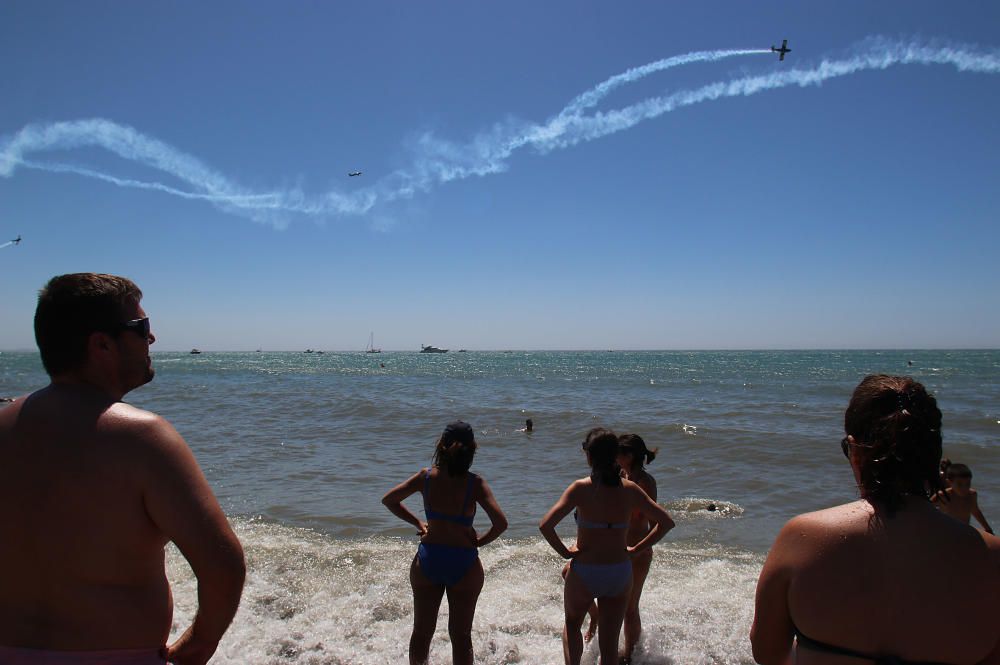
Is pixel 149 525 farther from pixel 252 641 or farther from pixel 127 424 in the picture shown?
pixel 252 641

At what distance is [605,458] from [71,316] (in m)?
3.20

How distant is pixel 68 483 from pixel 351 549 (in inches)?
A: 249

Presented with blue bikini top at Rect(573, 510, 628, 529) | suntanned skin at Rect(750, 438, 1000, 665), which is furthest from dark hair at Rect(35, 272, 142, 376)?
blue bikini top at Rect(573, 510, 628, 529)

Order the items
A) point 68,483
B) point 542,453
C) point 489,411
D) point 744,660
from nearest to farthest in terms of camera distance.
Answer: point 68,483 < point 744,660 < point 542,453 < point 489,411

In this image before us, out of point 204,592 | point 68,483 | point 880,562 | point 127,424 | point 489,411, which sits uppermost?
point 127,424

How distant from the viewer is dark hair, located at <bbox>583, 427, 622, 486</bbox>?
4117 millimetres

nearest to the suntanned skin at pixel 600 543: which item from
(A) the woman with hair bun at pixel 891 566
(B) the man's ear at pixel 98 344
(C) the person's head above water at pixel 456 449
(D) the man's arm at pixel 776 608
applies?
(C) the person's head above water at pixel 456 449

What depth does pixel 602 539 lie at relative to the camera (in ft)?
13.6

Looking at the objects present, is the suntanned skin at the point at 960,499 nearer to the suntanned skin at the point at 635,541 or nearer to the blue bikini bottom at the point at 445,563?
the suntanned skin at the point at 635,541

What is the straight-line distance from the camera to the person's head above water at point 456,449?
13.5 ft

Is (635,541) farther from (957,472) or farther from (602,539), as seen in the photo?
(957,472)

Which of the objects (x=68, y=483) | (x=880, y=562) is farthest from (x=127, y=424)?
(x=880, y=562)

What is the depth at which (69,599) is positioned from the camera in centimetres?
173

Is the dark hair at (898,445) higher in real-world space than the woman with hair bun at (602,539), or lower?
higher
